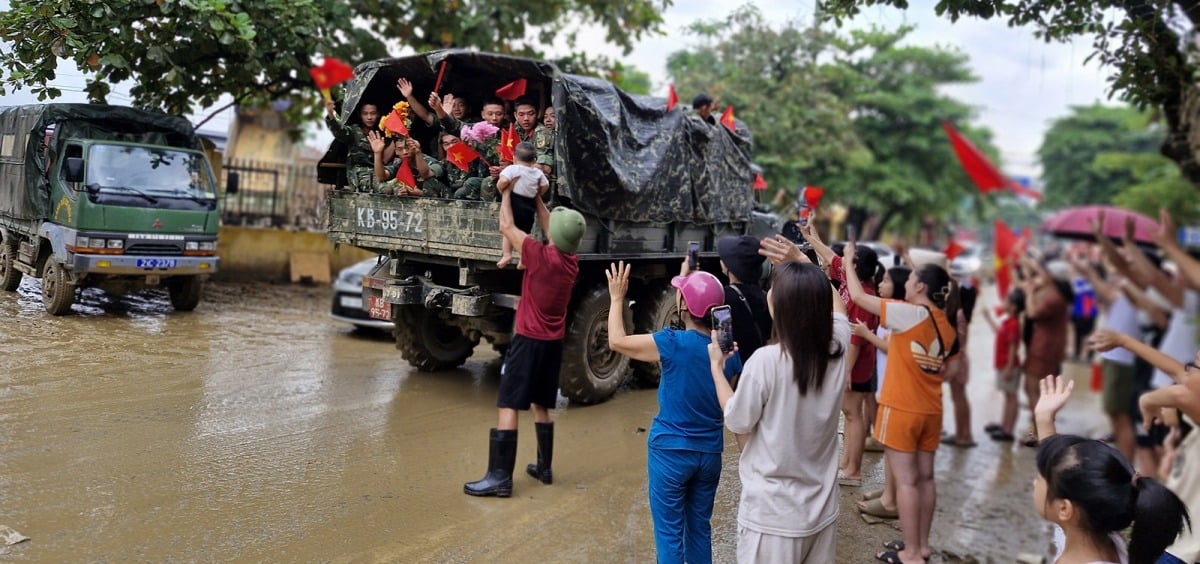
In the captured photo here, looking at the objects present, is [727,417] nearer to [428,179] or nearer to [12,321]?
[428,179]

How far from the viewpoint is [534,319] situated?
17.4ft

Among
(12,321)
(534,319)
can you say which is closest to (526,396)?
(534,319)

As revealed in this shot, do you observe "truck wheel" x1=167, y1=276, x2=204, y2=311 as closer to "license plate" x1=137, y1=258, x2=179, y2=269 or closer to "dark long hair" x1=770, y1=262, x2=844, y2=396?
"license plate" x1=137, y1=258, x2=179, y2=269

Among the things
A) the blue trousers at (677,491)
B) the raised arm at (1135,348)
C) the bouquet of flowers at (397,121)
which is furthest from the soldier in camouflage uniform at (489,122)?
the raised arm at (1135,348)

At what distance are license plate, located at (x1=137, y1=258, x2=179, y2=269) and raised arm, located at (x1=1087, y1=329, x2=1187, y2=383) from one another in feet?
27.2

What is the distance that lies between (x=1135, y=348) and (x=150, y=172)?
888cm

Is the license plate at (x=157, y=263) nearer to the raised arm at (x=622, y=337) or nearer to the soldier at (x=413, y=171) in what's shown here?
the soldier at (x=413, y=171)

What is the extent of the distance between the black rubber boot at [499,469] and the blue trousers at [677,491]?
5.33 ft

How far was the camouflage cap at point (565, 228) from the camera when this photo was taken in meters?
5.02

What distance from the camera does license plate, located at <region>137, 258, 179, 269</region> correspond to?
8607 mm

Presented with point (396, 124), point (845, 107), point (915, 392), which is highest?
point (845, 107)

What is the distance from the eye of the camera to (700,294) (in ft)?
11.8

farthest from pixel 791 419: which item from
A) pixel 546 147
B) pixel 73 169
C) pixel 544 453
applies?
pixel 73 169

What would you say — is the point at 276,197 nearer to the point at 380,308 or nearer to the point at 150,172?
the point at 150,172
